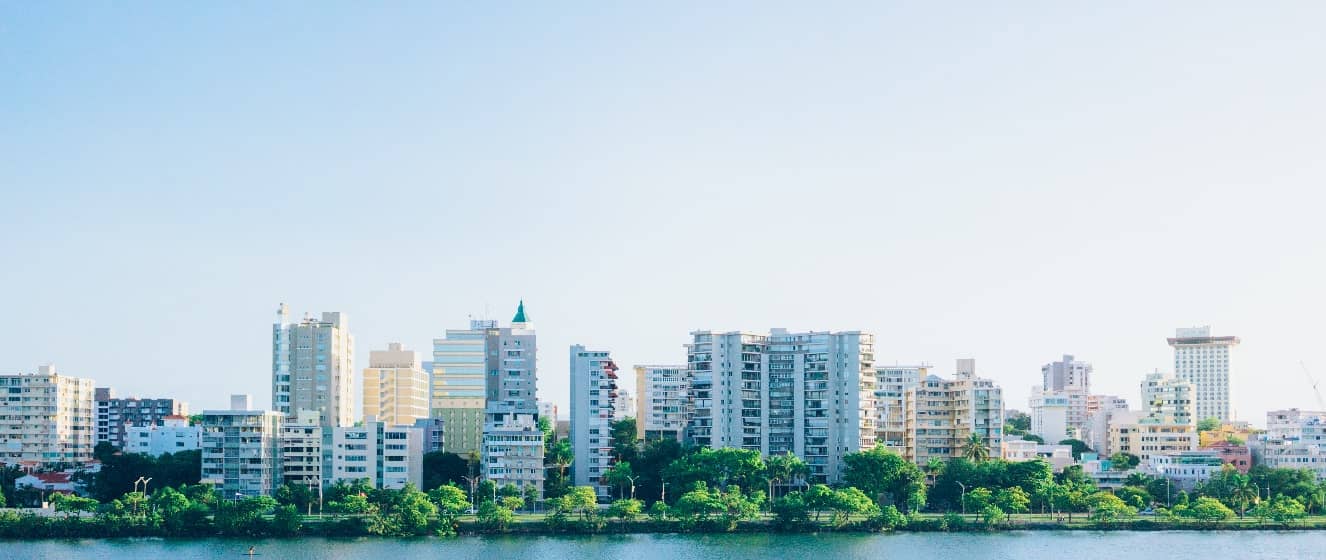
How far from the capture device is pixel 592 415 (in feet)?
280

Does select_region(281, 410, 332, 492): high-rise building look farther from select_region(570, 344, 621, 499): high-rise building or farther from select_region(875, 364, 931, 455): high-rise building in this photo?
select_region(875, 364, 931, 455): high-rise building

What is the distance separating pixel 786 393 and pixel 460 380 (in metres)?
23.6

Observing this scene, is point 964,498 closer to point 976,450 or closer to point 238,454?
point 976,450

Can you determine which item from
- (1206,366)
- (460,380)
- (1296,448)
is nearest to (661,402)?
(460,380)

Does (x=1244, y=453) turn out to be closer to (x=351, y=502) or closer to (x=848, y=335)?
(x=848, y=335)

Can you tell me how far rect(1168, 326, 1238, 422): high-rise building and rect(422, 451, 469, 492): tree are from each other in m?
104

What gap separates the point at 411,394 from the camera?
108 metres

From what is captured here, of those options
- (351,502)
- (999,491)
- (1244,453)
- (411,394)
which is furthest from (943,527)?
(411,394)

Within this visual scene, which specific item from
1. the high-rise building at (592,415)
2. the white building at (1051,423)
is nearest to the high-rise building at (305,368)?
the high-rise building at (592,415)

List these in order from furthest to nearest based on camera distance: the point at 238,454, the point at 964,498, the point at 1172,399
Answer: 1. the point at 1172,399
2. the point at 238,454
3. the point at 964,498

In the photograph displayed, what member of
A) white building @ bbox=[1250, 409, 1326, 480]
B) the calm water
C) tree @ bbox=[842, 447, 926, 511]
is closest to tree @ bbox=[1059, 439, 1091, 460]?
white building @ bbox=[1250, 409, 1326, 480]

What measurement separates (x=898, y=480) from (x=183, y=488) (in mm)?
32792

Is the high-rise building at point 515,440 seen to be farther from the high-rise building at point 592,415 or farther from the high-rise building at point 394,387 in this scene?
the high-rise building at point 394,387

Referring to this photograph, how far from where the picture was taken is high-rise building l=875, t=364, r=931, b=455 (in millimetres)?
90250
